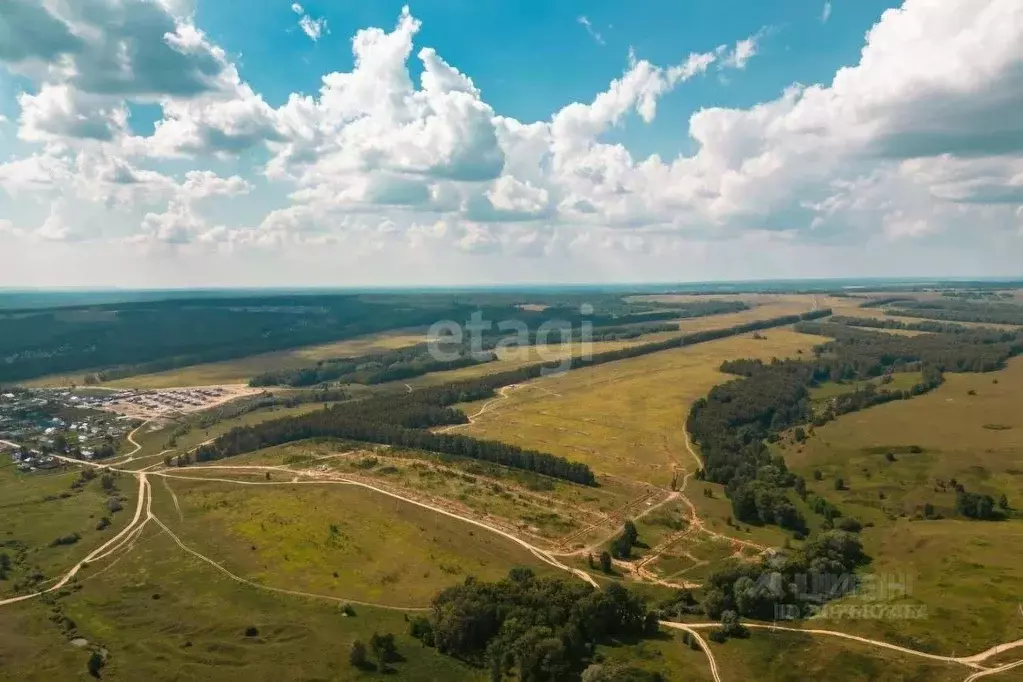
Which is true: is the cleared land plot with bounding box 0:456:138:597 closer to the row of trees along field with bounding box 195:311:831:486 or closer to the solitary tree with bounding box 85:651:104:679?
the solitary tree with bounding box 85:651:104:679

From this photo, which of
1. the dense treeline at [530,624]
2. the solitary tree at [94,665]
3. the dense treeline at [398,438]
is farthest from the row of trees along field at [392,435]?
the solitary tree at [94,665]

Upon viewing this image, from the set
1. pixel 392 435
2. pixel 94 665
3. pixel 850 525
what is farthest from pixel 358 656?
pixel 392 435

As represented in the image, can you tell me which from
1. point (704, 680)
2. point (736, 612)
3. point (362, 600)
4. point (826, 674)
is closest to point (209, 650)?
point (362, 600)

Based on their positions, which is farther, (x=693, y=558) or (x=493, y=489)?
(x=493, y=489)

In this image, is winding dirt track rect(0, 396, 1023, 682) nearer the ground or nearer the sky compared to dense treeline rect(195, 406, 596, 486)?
nearer the ground

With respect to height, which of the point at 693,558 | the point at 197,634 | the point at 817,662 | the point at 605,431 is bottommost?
the point at 197,634

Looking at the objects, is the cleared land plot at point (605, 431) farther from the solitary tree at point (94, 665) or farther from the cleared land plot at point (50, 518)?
the solitary tree at point (94, 665)

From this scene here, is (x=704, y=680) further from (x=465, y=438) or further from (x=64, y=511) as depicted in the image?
(x=64, y=511)

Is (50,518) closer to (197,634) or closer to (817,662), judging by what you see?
(197,634)

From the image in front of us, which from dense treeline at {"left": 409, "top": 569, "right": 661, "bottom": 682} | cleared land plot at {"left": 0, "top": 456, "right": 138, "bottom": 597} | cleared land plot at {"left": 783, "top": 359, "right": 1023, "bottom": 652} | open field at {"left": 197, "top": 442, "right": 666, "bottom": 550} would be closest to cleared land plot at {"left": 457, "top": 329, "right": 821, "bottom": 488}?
open field at {"left": 197, "top": 442, "right": 666, "bottom": 550}
